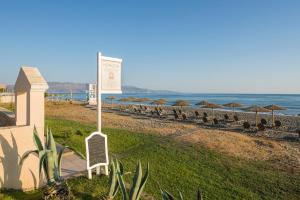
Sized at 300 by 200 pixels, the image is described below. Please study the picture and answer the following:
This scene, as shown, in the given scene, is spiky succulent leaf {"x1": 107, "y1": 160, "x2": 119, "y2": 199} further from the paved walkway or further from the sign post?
the paved walkway

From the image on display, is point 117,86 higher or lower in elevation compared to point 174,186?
higher

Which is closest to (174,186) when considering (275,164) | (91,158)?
(91,158)

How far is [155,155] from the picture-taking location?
8586 millimetres

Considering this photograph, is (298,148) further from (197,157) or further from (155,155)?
(155,155)

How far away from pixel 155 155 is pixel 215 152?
263cm

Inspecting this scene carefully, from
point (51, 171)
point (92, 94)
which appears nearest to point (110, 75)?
point (51, 171)

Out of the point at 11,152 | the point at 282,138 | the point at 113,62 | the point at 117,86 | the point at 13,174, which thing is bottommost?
the point at 282,138

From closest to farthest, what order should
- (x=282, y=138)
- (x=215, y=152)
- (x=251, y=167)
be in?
1. (x=251, y=167)
2. (x=215, y=152)
3. (x=282, y=138)

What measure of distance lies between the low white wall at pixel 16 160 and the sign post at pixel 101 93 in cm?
122

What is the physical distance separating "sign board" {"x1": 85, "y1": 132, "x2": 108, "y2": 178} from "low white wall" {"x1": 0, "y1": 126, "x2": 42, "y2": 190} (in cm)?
116

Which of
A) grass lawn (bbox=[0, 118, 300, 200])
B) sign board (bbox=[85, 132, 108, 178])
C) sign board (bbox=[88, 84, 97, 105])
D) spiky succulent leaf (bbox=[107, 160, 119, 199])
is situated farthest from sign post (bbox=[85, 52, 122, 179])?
sign board (bbox=[88, 84, 97, 105])

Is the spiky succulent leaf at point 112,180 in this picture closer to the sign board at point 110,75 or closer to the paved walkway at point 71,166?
the paved walkway at point 71,166

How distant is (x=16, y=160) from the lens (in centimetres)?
492

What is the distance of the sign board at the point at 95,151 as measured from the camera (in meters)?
5.45
